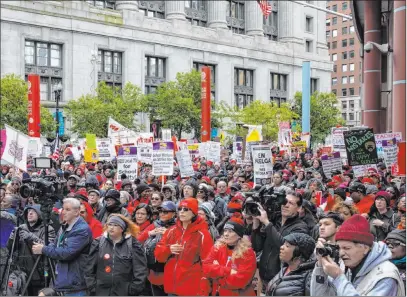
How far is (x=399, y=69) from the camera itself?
2359 centimetres

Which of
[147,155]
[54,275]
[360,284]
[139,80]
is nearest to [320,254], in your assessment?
[360,284]

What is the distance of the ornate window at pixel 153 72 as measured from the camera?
225 feet

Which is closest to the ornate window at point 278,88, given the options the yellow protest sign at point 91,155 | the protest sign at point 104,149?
the yellow protest sign at point 91,155

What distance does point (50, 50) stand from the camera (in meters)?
60.1

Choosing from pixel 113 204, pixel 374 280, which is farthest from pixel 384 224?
pixel 374 280

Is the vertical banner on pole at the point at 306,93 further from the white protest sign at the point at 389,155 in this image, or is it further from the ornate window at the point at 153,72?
the white protest sign at the point at 389,155

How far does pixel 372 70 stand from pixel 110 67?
1456 inches

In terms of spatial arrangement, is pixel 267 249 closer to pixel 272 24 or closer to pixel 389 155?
pixel 389 155

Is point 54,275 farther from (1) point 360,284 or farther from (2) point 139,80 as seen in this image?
(2) point 139,80

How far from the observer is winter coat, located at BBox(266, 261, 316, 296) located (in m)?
6.11

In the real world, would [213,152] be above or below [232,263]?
above

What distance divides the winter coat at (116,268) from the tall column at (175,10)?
6434 cm

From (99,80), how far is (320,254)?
60.5 metres

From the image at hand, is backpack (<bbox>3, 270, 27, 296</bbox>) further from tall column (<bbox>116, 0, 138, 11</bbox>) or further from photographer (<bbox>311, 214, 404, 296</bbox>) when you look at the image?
tall column (<bbox>116, 0, 138, 11</bbox>)
